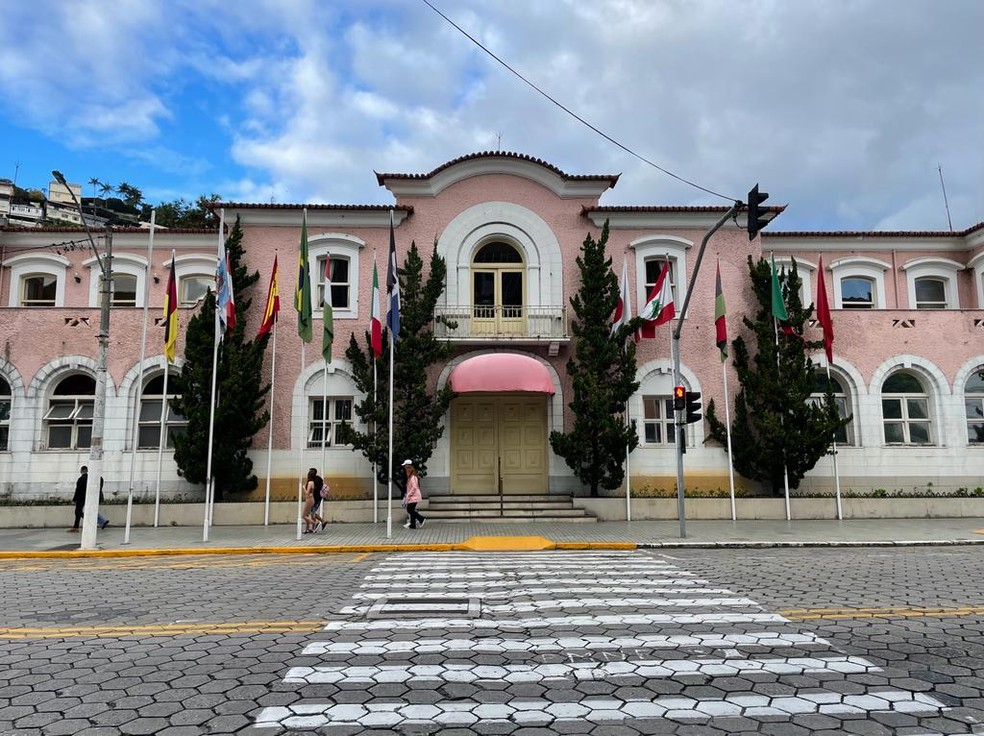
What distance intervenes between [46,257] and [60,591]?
17014 mm

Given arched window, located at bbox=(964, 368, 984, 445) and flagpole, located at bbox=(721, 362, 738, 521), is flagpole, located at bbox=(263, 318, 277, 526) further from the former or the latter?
arched window, located at bbox=(964, 368, 984, 445)

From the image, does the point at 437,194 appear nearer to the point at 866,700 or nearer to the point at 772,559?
the point at 772,559

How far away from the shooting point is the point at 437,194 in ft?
70.3

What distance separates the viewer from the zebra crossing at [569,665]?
449cm

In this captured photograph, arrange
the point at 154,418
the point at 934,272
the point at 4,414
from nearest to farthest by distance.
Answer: the point at 4,414, the point at 154,418, the point at 934,272

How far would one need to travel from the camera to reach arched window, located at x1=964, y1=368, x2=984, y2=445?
2139cm

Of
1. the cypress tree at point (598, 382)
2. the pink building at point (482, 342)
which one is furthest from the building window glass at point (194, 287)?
the cypress tree at point (598, 382)

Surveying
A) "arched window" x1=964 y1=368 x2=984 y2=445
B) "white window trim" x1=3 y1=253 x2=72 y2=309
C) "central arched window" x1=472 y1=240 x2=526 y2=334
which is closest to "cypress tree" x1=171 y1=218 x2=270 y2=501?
"white window trim" x1=3 y1=253 x2=72 y2=309

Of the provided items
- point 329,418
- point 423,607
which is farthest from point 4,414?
point 423,607

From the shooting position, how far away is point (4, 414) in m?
20.1

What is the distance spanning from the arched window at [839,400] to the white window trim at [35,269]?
2563 cm

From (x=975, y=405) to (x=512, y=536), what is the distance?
56.1 feet

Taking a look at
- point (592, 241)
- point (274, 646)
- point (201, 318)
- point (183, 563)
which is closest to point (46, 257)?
point (201, 318)

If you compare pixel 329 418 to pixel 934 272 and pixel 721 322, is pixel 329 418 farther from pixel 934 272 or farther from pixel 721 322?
pixel 934 272
